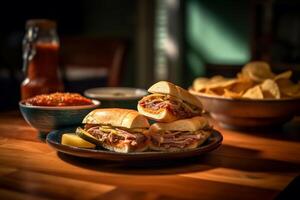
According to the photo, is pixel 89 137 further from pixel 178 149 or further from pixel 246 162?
pixel 246 162

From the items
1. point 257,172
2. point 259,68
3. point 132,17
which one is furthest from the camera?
point 132,17

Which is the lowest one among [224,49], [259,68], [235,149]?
[224,49]

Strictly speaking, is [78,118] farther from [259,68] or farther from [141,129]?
[259,68]

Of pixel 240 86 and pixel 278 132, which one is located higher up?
pixel 240 86

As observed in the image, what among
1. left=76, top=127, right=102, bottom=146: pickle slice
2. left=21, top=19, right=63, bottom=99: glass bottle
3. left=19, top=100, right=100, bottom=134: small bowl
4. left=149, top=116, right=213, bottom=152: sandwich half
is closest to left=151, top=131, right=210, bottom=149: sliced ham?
left=149, top=116, right=213, bottom=152: sandwich half

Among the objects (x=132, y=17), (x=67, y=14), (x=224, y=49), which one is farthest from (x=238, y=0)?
(x=67, y=14)

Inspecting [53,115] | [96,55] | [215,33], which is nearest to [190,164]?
[53,115]

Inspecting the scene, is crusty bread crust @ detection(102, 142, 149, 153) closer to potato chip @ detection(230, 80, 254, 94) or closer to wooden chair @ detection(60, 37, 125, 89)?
potato chip @ detection(230, 80, 254, 94)

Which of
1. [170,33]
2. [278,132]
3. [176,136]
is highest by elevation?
[176,136]
